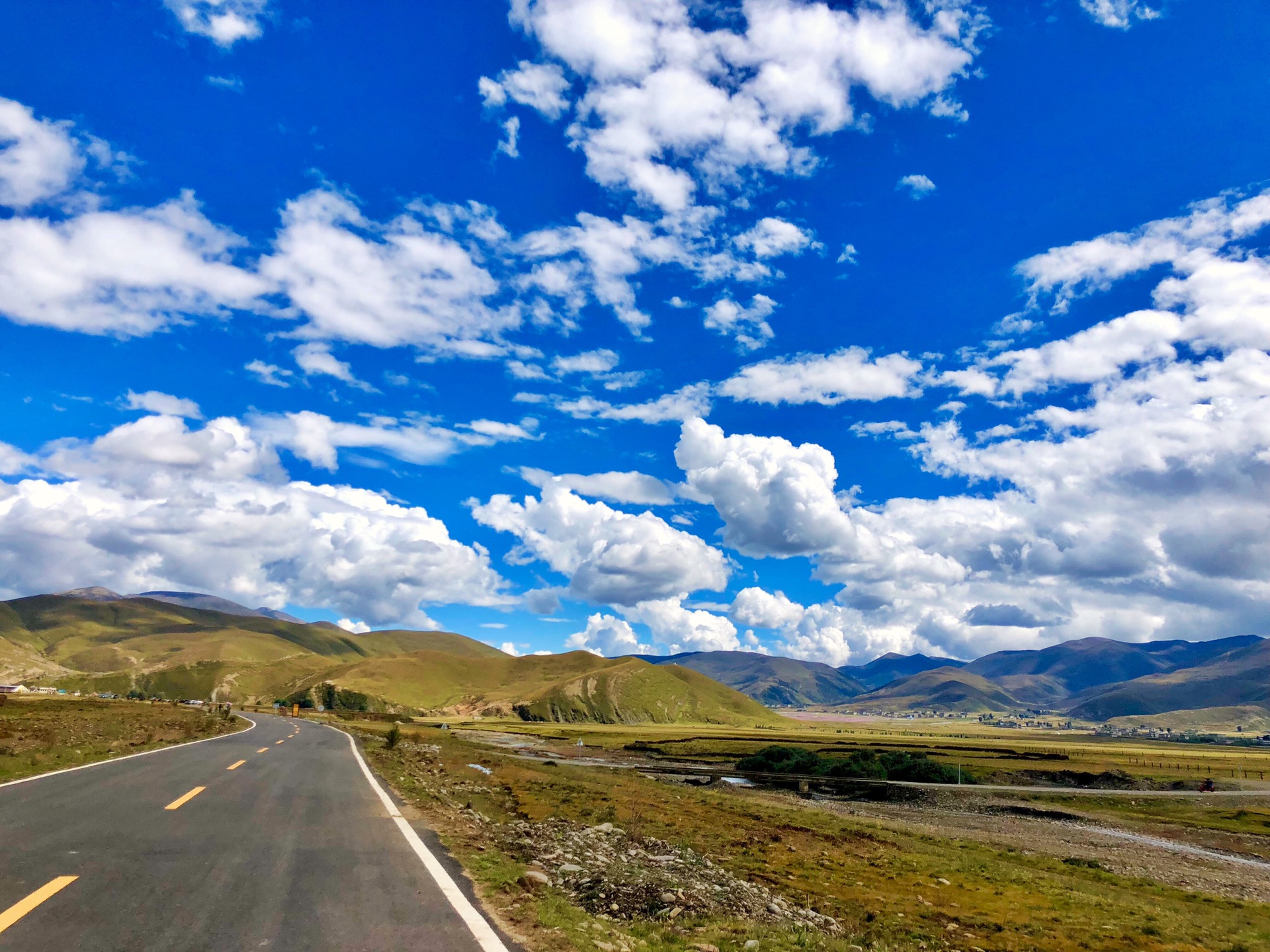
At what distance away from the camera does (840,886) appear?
2086cm

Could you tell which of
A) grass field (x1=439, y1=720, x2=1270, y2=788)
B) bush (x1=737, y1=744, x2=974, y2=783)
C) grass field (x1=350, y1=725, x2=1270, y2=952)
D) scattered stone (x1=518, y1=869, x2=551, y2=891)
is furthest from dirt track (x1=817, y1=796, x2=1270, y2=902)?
grass field (x1=439, y1=720, x2=1270, y2=788)

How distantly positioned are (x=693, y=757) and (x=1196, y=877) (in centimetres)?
8690

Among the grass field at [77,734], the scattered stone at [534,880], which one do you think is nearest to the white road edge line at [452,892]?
the scattered stone at [534,880]

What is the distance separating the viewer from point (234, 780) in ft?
79.0

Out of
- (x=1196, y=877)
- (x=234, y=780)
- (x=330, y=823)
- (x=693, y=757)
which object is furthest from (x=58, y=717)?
(x=693, y=757)

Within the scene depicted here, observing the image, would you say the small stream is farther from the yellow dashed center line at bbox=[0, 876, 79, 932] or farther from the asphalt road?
the yellow dashed center line at bbox=[0, 876, 79, 932]

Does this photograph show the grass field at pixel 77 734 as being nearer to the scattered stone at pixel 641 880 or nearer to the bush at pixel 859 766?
the scattered stone at pixel 641 880

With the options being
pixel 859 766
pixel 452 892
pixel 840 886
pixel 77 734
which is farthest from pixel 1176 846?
pixel 77 734

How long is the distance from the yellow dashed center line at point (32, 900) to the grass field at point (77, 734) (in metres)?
14.8

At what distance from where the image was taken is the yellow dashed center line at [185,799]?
17.6m

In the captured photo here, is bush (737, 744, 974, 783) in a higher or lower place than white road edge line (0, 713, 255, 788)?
lower

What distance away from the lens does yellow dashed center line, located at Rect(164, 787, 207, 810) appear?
17.6 m

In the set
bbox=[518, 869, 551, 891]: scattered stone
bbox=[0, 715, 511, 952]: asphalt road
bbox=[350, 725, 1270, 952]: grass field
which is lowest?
bbox=[350, 725, 1270, 952]: grass field

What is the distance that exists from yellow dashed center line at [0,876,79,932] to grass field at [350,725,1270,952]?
20.5ft
